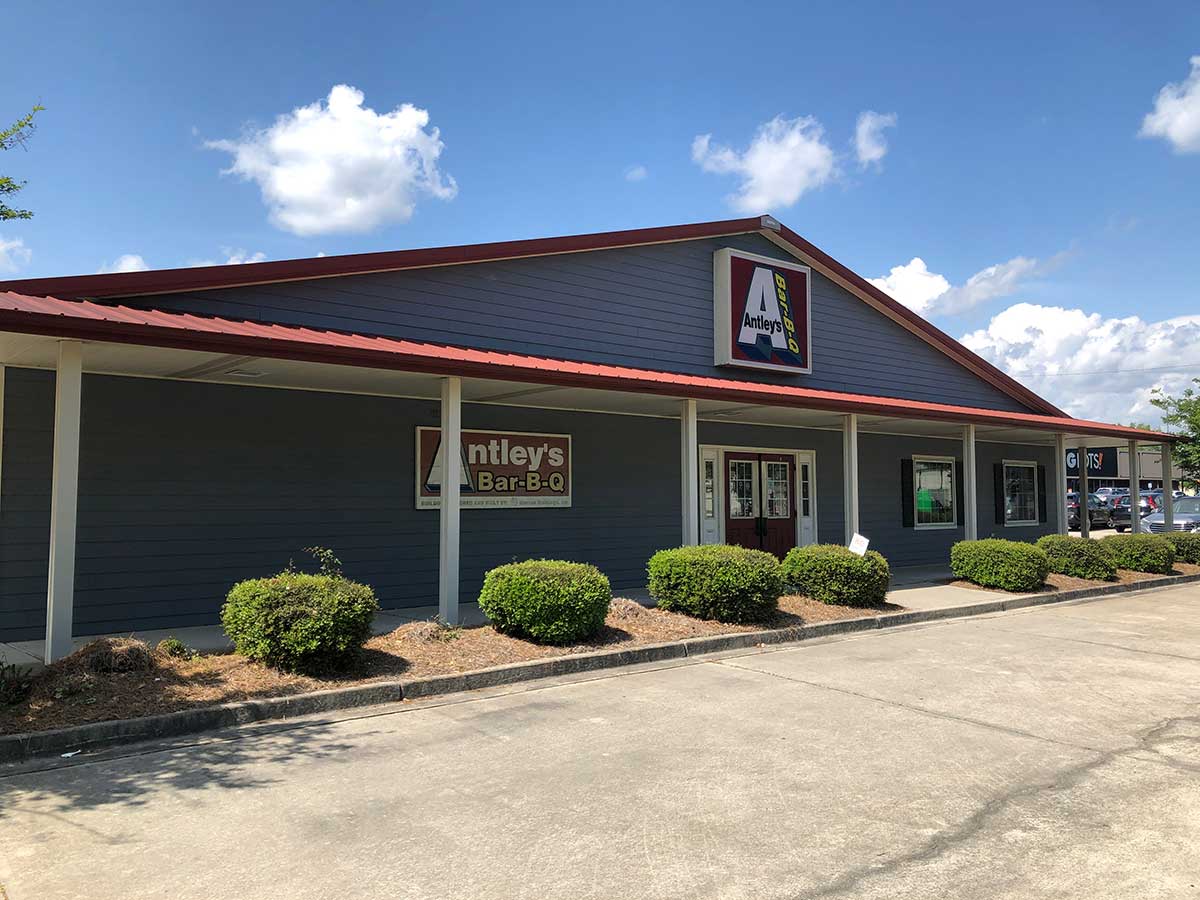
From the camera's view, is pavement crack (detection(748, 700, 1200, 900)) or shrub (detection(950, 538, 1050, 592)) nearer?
pavement crack (detection(748, 700, 1200, 900))

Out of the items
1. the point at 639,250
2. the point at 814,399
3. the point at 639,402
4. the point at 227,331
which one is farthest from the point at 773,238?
the point at 227,331

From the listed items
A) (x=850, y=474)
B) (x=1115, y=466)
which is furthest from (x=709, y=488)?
(x=1115, y=466)

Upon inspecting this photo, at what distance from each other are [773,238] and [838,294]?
197 cm

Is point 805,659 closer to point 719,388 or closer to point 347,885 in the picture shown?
point 719,388

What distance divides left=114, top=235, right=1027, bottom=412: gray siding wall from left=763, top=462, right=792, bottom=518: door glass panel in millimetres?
1577

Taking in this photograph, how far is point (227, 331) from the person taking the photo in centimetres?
809

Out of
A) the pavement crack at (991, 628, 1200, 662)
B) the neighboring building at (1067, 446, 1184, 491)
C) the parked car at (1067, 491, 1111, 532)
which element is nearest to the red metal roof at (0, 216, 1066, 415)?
the pavement crack at (991, 628, 1200, 662)

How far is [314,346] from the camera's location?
8.23 metres

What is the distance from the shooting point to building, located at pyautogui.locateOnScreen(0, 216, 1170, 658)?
29.0 feet

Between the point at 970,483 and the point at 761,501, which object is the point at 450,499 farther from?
the point at 970,483

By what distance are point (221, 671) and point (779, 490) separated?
1071 cm

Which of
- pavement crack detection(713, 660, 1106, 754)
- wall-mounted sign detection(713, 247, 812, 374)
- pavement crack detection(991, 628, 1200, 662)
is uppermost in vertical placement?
wall-mounted sign detection(713, 247, 812, 374)

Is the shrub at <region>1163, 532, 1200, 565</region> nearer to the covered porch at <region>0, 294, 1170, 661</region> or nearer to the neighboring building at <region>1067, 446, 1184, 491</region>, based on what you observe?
the covered porch at <region>0, 294, 1170, 661</region>

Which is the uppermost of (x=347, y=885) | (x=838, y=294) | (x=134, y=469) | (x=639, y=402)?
(x=838, y=294)
